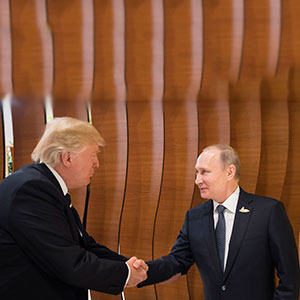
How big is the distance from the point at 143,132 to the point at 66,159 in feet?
5.56

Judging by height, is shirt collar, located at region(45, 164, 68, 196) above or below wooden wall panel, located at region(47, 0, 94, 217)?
below

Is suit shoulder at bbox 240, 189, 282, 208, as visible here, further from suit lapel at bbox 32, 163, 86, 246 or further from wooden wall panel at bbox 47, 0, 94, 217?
wooden wall panel at bbox 47, 0, 94, 217

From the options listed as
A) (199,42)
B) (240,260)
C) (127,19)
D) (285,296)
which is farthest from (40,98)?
(285,296)

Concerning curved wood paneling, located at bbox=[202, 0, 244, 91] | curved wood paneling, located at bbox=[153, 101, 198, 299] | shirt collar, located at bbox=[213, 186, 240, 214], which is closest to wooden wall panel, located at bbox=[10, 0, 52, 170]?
curved wood paneling, located at bbox=[153, 101, 198, 299]

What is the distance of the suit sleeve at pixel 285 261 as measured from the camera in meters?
2.50

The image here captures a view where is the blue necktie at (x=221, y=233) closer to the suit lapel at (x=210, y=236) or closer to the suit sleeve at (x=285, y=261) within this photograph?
the suit lapel at (x=210, y=236)

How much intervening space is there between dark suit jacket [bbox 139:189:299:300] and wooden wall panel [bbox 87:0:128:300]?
1402mm

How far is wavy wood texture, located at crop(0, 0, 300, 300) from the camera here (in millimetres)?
3680

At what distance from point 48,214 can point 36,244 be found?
5.8 inches

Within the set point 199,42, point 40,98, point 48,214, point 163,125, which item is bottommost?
point 48,214

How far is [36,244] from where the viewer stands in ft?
7.00

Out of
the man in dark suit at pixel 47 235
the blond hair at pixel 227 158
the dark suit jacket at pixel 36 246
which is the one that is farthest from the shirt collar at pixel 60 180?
the blond hair at pixel 227 158

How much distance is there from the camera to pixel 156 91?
3.89 m

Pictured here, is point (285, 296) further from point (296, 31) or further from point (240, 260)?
point (296, 31)
